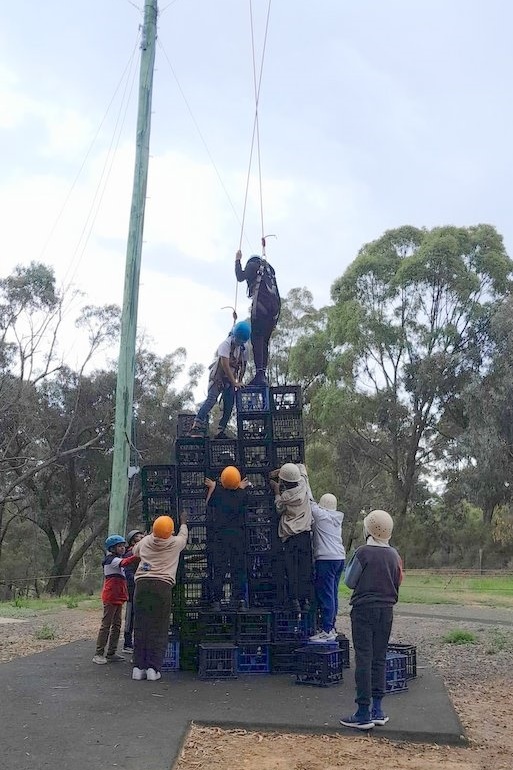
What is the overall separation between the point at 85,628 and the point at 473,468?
21.9 m

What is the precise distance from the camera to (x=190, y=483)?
803 centimetres

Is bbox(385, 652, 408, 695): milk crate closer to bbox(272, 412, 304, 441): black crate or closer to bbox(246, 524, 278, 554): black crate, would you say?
bbox(246, 524, 278, 554): black crate

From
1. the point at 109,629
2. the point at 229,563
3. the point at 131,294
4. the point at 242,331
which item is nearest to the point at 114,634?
the point at 109,629

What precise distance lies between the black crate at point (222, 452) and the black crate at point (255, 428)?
0.15 meters

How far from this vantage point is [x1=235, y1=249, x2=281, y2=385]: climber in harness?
9.21m

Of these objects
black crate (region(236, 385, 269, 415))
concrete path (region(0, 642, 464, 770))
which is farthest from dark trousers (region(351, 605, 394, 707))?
black crate (region(236, 385, 269, 415))

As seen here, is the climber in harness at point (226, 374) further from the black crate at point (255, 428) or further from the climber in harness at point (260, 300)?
the black crate at point (255, 428)

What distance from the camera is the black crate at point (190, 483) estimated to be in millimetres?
7973

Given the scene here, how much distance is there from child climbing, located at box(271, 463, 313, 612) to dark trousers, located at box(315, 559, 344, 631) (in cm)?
11

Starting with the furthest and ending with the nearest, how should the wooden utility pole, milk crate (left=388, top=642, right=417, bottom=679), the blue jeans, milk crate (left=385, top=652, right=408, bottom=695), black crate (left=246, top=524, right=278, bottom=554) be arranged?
the wooden utility pole
the blue jeans
black crate (left=246, top=524, right=278, bottom=554)
milk crate (left=388, top=642, right=417, bottom=679)
milk crate (left=385, top=652, right=408, bottom=695)

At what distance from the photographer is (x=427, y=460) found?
35.7 meters

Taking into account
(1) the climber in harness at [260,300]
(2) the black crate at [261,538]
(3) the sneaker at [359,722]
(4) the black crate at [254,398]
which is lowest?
(3) the sneaker at [359,722]

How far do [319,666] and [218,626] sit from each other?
1.09m

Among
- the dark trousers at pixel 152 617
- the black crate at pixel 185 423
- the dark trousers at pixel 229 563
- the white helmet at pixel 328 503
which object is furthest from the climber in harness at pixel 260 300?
the dark trousers at pixel 152 617
